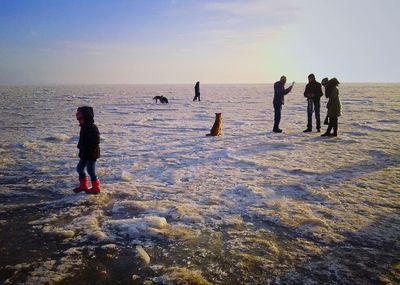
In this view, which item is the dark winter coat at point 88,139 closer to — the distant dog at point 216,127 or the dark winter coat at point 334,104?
the distant dog at point 216,127

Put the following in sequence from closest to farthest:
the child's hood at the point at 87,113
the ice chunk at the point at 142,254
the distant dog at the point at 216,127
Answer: the ice chunk at the point at 142,254, the child's hood at the point at 87,113, the distant dog at the point at 216,127

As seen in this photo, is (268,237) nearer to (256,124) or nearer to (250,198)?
(250,198)

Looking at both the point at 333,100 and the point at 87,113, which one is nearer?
the point at 87,113

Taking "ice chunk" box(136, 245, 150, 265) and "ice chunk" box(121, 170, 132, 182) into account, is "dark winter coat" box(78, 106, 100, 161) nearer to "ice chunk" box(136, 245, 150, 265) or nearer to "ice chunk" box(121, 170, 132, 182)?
"ice chunk" box(121, 170, 132, 182)

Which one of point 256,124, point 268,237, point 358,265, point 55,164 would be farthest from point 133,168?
point 256,124

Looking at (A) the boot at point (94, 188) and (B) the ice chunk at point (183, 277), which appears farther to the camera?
(A) the boot at point (94, 188)

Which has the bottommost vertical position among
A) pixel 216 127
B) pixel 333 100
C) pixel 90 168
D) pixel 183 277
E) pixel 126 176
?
pixel 183 277

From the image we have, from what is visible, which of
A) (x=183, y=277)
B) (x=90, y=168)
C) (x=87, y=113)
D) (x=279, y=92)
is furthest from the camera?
(x=279, y=92)

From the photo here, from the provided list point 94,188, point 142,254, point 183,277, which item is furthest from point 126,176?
point 183,277

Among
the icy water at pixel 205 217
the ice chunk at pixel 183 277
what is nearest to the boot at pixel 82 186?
the icy water at pixel 205 217

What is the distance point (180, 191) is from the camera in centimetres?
536

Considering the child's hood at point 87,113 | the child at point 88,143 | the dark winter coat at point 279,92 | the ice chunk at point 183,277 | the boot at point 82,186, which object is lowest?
the ice chunk at point 183,277

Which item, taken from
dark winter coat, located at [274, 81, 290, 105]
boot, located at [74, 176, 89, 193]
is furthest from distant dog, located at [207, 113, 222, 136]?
boot, located at [74, 176, 89, 193]

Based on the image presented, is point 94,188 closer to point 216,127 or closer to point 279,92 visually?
point 216,127
